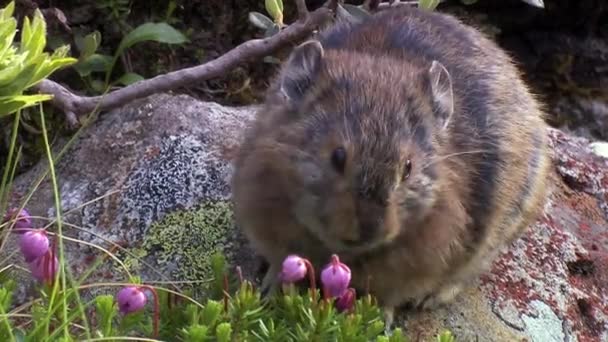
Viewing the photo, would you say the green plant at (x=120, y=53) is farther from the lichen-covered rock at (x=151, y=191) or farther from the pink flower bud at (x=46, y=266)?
the pink flower bud at (x=46, y=266)

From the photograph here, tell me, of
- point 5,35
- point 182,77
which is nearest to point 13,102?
point 5,35

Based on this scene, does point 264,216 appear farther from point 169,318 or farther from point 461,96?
point 461,96

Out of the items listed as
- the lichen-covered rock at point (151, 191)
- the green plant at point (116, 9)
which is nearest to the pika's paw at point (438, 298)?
the lichen-covered rock at point (151, 191)

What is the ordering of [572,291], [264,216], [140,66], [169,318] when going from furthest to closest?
[140,66]
[572,291]
[264,216]
[169,318]

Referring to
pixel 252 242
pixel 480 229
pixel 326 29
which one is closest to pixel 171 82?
pixel 326 29

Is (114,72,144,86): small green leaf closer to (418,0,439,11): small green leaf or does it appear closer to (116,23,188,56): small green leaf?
(116,23,188,56): small green leaf

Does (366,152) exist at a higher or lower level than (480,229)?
higher

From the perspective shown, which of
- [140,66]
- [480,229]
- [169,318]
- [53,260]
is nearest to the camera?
[53,260]

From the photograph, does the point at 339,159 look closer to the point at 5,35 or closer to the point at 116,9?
the point at 5,35
